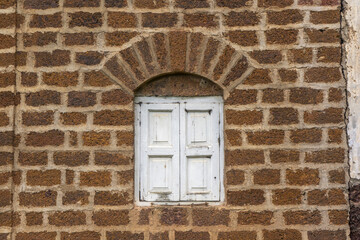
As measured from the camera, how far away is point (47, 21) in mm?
3449

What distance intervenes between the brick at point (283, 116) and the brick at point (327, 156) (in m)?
0.29

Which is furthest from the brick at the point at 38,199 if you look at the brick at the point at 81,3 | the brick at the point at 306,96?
the brick at the point at 306,96

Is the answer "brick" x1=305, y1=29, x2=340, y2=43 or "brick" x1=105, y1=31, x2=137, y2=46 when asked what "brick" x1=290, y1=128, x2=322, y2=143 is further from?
"brick" x1=105, y1=31, x2=137, y2=46

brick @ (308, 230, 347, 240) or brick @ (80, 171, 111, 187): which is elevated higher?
brick @ (80, 171, 111, 187)

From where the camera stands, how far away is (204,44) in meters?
3.43

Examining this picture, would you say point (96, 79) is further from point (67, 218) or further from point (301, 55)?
point (301, 55)

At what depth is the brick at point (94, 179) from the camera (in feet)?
11.1

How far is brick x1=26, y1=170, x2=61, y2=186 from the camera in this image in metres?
3.37

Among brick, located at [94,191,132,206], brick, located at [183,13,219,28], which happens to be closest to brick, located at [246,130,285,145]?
brick, located at [183,13,219,28]

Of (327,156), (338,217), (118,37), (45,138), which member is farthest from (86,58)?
(338,217)

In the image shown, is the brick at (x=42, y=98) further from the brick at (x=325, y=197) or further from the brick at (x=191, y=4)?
the brick at (x=325, y=197)

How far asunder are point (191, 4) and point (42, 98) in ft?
4.66

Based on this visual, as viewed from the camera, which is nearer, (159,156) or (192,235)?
(192,235)

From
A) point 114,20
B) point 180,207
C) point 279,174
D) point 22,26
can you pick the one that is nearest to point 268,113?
point 279,174
